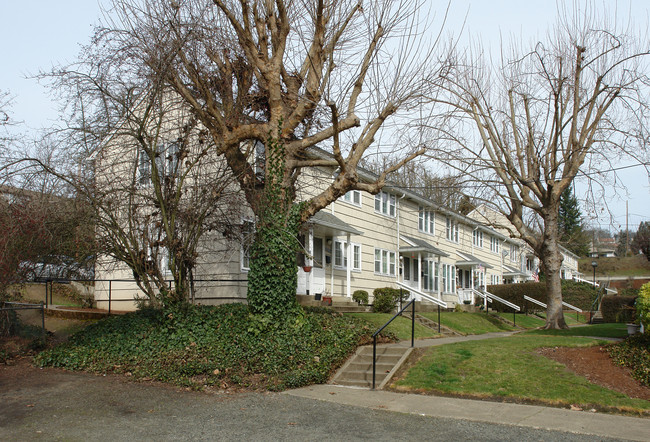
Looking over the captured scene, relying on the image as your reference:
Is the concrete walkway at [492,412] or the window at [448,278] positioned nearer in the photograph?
the concrete walkway at [492,412]

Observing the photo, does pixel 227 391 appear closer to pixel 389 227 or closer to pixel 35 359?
pixel 35 359

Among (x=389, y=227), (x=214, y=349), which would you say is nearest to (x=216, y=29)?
(x=214, y=349)

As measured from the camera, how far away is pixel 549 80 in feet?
57.4

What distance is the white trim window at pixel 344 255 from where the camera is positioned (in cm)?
2200

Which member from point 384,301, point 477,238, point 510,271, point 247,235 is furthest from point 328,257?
point 510,271

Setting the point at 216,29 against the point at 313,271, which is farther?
the point at 313,271

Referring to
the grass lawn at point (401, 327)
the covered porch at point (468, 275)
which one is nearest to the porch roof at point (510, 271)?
the covered porch at point (468, 275)

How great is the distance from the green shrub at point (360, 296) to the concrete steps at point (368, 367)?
937 cm

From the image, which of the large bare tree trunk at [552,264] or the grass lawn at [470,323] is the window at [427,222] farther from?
the large bare tree trunk at [552,264]

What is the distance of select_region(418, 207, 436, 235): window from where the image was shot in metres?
30.2

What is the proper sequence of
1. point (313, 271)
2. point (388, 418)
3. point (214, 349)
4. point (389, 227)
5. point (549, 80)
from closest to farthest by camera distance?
1. point (388, 418)
2. point (214, 349)
3. point (549, 80)
4. point (313, 271)
5. point (389, 227)

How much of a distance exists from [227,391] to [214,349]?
4.65ft

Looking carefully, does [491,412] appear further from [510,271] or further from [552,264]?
[510,271]

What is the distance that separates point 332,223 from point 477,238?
74.3 feet
